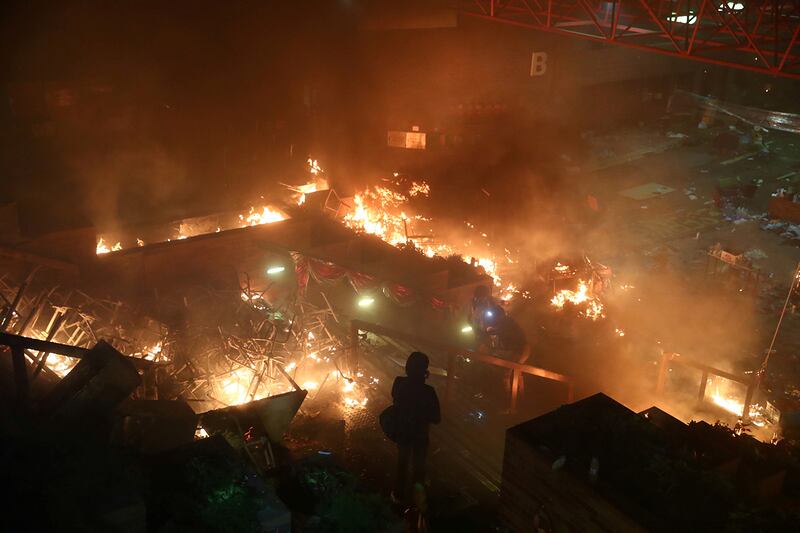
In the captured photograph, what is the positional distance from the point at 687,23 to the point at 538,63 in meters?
9.33

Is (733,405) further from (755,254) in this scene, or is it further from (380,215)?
(380,215)

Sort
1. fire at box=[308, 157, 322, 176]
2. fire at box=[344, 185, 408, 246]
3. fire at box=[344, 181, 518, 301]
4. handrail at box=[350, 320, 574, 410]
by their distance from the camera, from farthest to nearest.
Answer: fire at box=[308, 157, 322, 176] → fire at box=[344, 185, 408, 246] → fire at box=[344, 181, 518, 301] → handrail at box=[350, 320, 574, 410]

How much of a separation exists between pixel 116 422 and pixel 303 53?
13.5 meters

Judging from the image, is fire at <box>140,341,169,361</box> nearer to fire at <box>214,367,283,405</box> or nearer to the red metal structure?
fire at <box>214,367,283,405</box>

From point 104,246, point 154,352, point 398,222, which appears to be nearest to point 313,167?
point 398,222

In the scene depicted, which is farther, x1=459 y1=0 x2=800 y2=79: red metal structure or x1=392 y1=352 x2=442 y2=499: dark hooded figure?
x1=459 y1=0 x2=800 y2=79: red metal structure

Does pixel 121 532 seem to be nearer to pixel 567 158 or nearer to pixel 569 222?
pixel 569 222

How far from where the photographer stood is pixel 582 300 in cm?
1224

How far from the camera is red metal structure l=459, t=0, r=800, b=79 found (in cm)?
983

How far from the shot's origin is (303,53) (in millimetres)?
17094

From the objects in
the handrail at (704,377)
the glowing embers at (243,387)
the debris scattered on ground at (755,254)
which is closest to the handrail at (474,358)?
the glowing embers at (243,387)

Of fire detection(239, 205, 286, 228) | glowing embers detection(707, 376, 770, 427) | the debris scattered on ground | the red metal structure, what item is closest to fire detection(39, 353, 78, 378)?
fire detection(239, 205, 286, 228)

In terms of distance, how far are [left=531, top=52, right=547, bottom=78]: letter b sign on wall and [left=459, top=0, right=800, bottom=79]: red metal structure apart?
122cm

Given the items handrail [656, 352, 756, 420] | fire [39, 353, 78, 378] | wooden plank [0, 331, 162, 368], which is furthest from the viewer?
handrail [656, 352, 756, 420]
